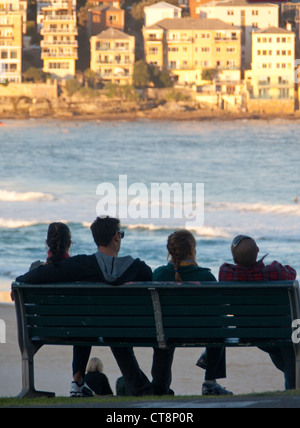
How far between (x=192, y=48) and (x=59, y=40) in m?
6.94

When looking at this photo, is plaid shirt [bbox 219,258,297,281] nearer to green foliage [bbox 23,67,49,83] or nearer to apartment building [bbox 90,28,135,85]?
apartment building [bbox 90,28,135,85]

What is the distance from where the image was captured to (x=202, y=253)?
1152 centimetres

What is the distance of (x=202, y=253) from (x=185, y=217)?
6.20 meters

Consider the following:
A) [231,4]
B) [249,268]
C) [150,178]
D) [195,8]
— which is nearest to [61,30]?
[195,8]

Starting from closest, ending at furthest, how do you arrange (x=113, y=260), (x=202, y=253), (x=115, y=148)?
1. (x=113, y=260)
2. (x=202, y=253)
3. (x=115, y=148)

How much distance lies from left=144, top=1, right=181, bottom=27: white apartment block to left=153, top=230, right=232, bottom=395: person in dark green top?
40.7 metres

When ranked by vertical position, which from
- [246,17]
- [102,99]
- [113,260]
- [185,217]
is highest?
[246,17]

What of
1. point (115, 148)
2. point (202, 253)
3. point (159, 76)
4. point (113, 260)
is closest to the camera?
point (113, 260)

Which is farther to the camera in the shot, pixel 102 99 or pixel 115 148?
pixel 102 99

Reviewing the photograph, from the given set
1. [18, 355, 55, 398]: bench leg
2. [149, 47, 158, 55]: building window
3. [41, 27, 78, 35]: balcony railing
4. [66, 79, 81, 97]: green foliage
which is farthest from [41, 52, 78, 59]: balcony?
[18, 355, 55, 398]: bench leg

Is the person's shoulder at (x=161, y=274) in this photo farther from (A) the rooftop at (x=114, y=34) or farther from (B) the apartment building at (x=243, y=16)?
(A) the rooftop at (x=114, y=34)

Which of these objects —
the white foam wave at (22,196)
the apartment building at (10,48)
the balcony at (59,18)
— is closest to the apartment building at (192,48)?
the balcony at (59,18)
